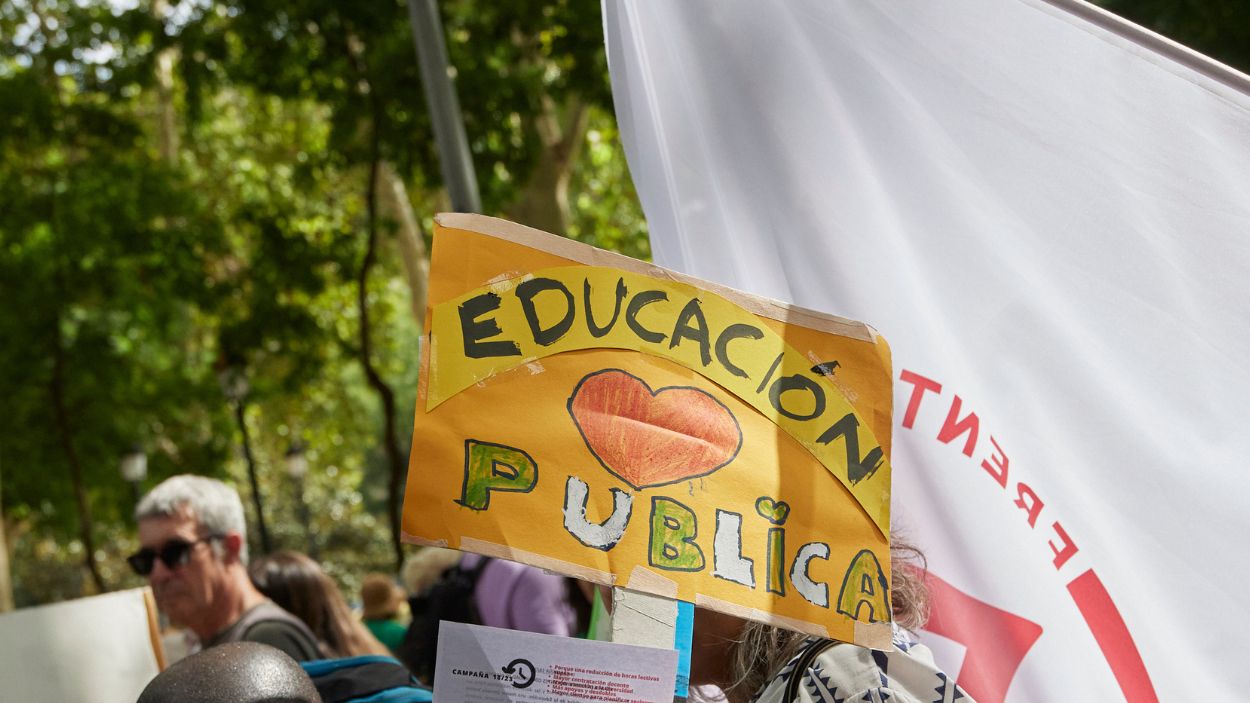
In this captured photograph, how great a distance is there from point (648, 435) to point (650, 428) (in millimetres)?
11

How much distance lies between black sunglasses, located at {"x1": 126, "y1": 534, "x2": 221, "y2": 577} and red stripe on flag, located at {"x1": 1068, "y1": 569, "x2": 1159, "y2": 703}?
2.35 meters

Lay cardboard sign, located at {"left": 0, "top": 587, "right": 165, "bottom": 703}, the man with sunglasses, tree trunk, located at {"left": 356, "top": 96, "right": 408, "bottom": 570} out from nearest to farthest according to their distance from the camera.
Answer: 1. cardboard sign, located at {"left": 0, "top": 587, "right": 165, "bottom": 703}
2. the man with sunglasses
3. tree trunk, located at {"left": 356, "top": 96, "right": 408, "bottom": 570}

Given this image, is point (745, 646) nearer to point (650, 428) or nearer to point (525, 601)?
point (650, 428)

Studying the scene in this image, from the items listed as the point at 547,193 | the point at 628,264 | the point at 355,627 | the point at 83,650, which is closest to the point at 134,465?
the point at 547,193

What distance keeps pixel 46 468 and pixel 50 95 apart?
4861 millimetres

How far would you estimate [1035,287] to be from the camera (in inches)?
88.0

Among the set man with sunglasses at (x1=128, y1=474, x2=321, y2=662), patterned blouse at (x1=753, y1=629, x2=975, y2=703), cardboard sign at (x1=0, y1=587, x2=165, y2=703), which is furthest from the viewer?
man with sunglasses at (x1=128, y1=474, x2=321, y2=662)

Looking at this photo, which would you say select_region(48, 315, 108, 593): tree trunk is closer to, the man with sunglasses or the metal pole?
the metal pole

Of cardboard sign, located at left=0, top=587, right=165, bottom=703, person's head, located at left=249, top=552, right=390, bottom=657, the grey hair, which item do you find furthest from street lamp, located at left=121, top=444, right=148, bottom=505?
cardboard sign, located at left=0, top=587, right=165, bottom=703

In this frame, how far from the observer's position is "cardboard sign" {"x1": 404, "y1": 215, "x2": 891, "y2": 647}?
5.48 feet

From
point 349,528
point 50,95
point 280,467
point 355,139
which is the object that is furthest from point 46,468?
point 349,528

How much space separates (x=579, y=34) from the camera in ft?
32.3

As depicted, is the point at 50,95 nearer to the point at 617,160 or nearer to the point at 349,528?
the point at 617,160

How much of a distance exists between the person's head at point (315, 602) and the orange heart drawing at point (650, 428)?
2357mm
